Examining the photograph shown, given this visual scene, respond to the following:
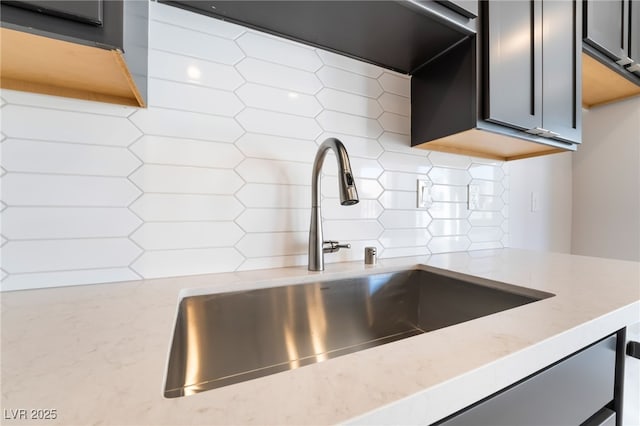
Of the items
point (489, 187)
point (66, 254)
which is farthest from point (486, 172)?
point (66, 254)

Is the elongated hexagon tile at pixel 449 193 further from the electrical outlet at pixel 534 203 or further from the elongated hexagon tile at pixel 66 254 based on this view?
the elongated hexagon tile at pixel 66 254

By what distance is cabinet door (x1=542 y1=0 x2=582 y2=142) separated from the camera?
0.97 metres

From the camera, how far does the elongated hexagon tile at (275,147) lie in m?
0.84

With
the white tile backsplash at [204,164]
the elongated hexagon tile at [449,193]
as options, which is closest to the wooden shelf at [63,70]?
the white tile backsplash at [204,164]

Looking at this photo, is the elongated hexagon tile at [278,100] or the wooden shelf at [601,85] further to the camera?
the wooden shelf at [601,85]

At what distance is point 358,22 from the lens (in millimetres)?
795

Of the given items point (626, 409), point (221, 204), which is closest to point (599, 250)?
point (626, 409)

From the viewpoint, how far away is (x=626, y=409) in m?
0.56

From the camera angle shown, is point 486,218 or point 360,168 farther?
point 486,218

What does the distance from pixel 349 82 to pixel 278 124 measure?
0.35 m

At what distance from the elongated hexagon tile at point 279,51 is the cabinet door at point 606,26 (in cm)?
113

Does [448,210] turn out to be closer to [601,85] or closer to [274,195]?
[274,195]

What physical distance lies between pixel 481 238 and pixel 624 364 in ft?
2.68

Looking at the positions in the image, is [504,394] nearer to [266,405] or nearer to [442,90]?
[266,405]
